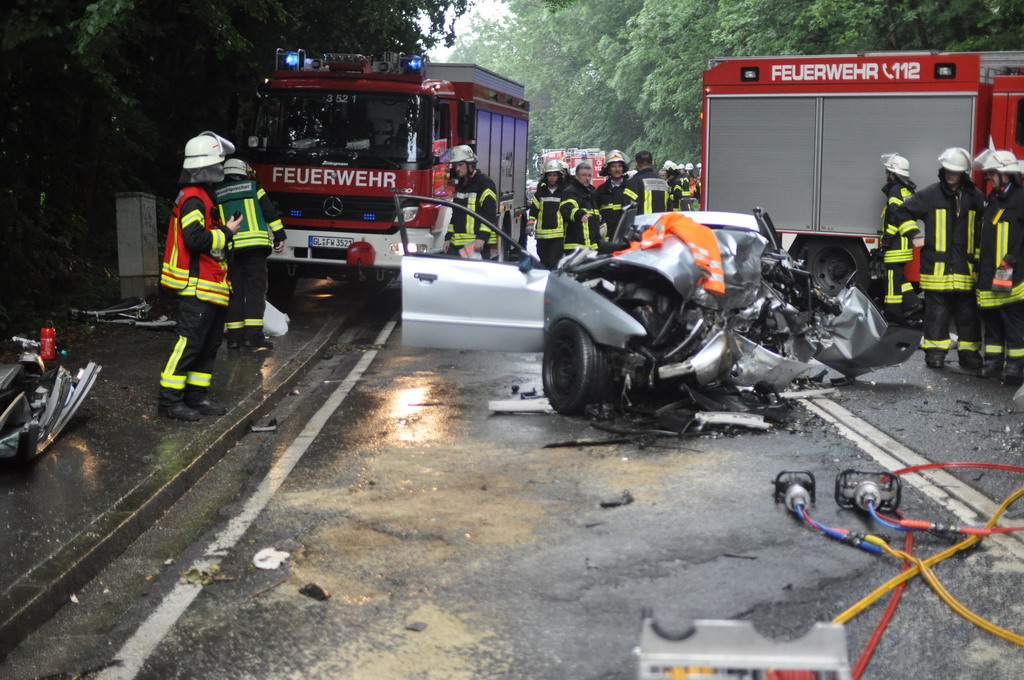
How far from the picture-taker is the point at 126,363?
10742 mm

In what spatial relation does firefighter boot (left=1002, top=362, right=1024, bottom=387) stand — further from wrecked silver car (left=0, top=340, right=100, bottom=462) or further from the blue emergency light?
the blue emergency light

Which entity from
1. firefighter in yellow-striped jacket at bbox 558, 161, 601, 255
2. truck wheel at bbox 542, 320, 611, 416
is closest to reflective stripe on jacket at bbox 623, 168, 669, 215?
firefighter in yellow-striped jacket at bbox 558, 161, 601, 255

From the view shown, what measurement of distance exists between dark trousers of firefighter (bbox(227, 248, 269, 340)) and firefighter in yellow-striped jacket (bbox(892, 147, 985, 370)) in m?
5.97

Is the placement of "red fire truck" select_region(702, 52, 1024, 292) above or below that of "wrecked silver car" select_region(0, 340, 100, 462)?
above

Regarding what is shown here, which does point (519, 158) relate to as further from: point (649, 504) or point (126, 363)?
point (649, 504)

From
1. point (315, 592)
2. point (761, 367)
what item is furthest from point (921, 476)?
point (315, 592)

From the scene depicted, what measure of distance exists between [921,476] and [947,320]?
14.8 ft

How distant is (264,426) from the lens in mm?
8664

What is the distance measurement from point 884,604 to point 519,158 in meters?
17.1

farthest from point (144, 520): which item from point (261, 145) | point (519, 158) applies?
point (519, 158)

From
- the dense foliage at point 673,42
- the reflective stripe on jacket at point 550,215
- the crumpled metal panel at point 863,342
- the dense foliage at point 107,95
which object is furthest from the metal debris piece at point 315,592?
the dense foliage at point 673,42

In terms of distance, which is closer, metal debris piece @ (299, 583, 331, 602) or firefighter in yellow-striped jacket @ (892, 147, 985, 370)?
metal debris piece @ (299, 583, 331, 602)

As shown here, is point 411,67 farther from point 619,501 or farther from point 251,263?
point 619,501

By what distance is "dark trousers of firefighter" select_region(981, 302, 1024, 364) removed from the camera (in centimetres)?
1029
